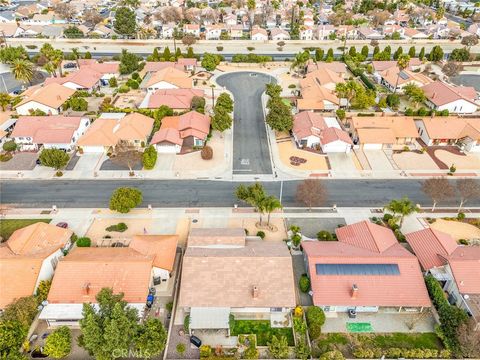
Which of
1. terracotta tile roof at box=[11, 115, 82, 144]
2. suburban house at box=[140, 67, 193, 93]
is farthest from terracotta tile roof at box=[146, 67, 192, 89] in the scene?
terracotta tile roof at box=[11, 115, 82, 144]

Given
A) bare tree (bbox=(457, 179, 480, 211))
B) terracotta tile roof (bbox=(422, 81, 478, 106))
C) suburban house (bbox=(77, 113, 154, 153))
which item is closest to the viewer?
bare tree (bbox=(457, 179, 480, 211))

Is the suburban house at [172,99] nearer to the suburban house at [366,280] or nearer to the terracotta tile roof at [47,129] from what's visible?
the terracotta tile roof at [47,129]

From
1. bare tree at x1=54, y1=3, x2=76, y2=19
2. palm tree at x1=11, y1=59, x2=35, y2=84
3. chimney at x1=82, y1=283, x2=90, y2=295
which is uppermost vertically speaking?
palm tree at x1=11, y1=59, x2=35, y2=84

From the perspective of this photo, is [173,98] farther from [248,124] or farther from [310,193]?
[310,193]

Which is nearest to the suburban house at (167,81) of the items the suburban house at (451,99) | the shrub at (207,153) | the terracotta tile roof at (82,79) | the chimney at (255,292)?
the terracotta tile roof at (82,79)

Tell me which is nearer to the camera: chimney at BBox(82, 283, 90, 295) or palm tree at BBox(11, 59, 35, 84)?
chimney at BBox(82, 283, 90, 295)

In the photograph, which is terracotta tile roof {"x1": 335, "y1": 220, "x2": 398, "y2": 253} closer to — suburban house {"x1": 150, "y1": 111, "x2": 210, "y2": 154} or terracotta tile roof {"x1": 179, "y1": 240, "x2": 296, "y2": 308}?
terracotta tile roof {"x1": 179, "y1": 240, "x2": 296, "y2": 308}

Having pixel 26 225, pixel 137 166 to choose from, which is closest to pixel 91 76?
pixel 137 166

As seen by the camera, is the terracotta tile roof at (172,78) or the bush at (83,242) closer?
the bush at (83,242)
